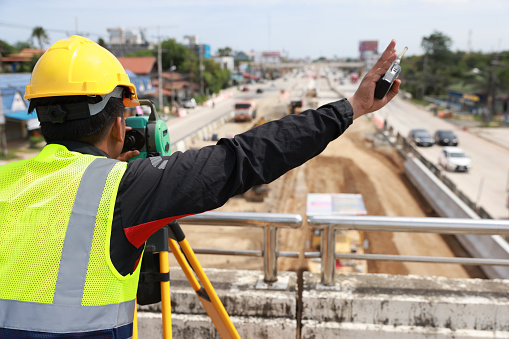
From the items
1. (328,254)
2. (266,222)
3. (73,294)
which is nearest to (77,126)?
(73,294)

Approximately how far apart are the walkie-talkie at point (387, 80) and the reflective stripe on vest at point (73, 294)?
3.12ft

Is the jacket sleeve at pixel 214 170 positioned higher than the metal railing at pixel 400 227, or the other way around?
the jacket sleeve at pixel 214 170

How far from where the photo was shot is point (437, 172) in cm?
2228

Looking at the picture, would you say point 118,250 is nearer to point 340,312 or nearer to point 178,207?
point 178,207

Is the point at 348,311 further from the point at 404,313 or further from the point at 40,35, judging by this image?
the point at 40,35

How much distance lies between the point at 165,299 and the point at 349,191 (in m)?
22.8

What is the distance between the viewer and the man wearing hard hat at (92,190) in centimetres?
119

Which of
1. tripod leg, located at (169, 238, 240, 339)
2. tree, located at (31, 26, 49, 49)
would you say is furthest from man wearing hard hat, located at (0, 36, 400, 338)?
tree, located at (31, 26, 49, 49)

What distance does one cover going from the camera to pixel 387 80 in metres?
1.47

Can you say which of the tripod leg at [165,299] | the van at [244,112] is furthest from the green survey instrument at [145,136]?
the van at [244,112]

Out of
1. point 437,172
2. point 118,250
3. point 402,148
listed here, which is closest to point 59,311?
point 118,250

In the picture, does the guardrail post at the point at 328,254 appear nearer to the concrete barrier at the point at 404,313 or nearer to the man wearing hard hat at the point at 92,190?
the concrete barrier at the point at 404,313

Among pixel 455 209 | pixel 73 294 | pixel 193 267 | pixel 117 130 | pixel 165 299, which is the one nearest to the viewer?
pixel 73 294

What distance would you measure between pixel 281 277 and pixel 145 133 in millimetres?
1667
